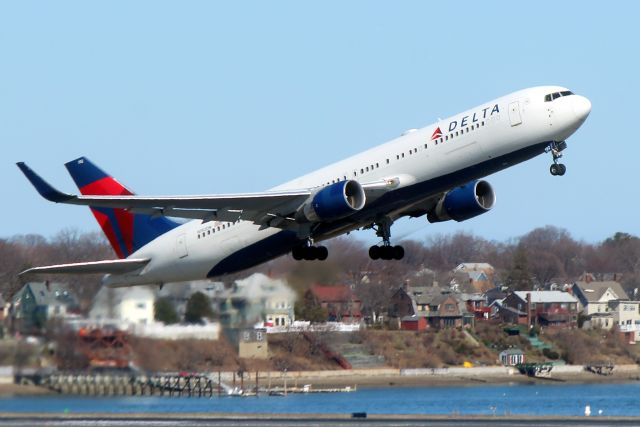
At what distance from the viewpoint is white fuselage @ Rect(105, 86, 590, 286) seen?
3988 cm

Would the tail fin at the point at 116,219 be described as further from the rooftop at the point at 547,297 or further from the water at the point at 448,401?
the rooftop at the point at 547,297

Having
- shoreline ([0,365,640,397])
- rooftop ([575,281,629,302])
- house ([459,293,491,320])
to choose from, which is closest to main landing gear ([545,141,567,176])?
shoreline ([0,365,640,397])

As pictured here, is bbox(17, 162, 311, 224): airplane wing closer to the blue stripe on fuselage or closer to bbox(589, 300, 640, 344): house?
the blue stripe on fuselage

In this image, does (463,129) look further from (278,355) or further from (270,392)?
(270,392)

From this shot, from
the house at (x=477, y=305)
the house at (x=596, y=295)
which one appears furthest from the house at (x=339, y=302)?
the house at (x=596, y=295)

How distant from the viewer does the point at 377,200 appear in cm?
4162

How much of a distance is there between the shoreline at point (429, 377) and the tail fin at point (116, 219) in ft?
61.7

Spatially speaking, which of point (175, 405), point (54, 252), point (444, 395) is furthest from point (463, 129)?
point (444, 395)

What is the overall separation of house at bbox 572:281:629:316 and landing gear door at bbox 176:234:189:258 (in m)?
75.7

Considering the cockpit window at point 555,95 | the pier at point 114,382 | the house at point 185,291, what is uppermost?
the cockpit window at point 555,95

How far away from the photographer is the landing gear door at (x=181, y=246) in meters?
45.4

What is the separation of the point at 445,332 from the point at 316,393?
19044 mm

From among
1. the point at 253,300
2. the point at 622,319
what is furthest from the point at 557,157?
the point at 622,319

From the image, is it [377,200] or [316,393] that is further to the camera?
[316,393]
